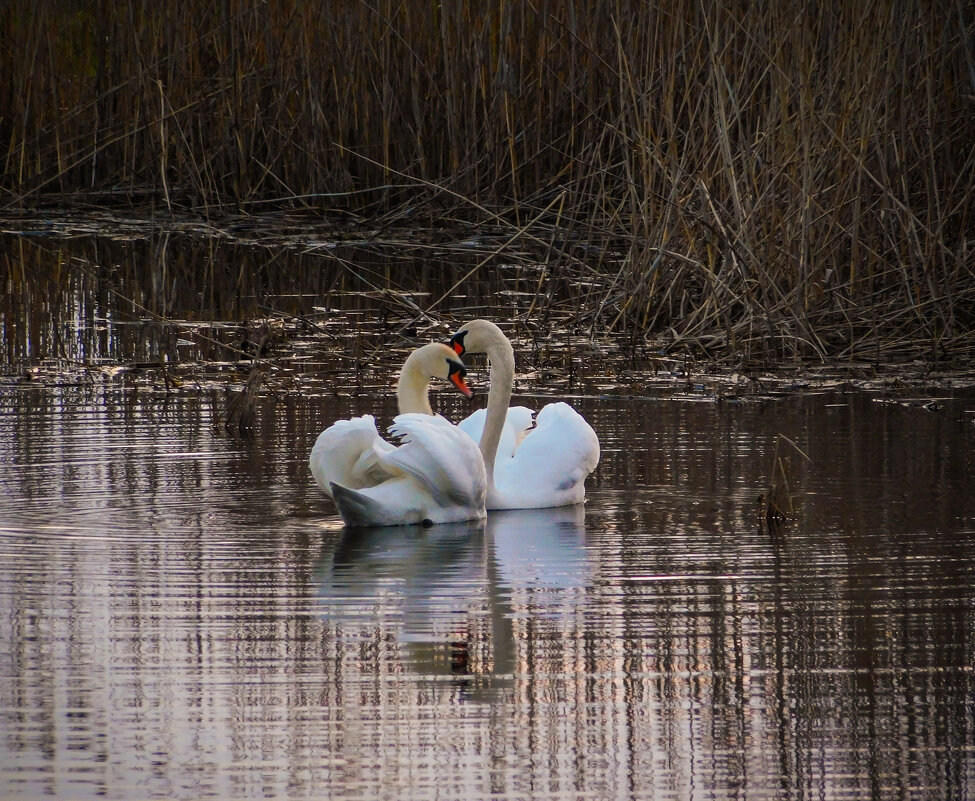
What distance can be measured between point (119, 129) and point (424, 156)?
3.13 meters

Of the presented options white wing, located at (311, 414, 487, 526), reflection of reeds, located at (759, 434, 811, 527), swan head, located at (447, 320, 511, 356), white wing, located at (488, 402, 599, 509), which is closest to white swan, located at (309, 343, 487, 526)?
white wing, located at (311, 414, 487, 526)

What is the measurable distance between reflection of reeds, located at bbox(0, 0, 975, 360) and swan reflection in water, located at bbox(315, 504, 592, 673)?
10.9 feet

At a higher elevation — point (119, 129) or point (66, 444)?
point (119, 129)

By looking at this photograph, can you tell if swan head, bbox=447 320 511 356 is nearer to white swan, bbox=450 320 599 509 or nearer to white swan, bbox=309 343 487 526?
white swan, bbox=450 320 599 509

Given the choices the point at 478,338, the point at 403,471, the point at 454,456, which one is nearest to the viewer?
the point at 454,456

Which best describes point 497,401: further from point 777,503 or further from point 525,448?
point 777,503

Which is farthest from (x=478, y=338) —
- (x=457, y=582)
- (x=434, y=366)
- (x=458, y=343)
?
(x=457, y=582)

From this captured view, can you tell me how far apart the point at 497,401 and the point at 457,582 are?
5.57 ft

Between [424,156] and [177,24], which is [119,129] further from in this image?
[424,156]

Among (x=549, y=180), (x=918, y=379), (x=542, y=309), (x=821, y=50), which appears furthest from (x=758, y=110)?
(x=549, y=180)

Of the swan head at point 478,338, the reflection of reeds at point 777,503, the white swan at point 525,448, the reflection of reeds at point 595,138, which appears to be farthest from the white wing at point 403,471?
the reflection of reeds at point 595,138

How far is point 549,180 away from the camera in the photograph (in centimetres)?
1447

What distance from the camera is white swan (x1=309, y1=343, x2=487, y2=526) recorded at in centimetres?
616

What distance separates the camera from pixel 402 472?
636 centimetres
